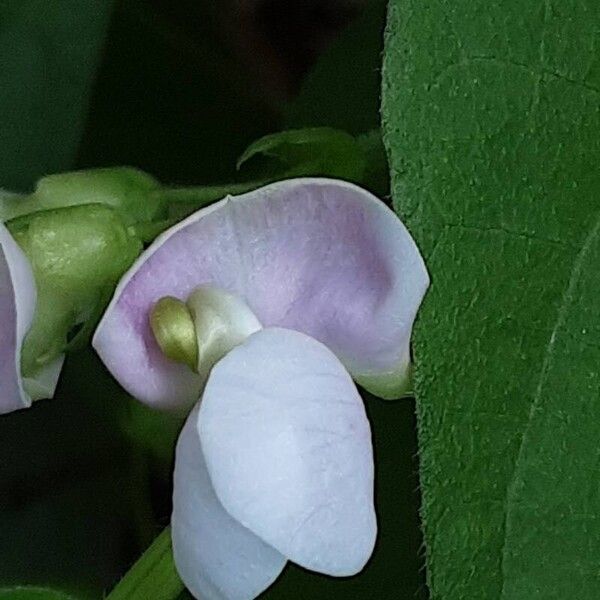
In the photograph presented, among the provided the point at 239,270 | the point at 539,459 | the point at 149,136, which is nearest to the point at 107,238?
the point at 239,270

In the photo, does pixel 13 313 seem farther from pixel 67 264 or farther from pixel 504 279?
pixel 504 279

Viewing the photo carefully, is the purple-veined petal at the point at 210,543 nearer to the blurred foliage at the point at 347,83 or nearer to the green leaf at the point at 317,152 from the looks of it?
the green leaf at the point at 317,152

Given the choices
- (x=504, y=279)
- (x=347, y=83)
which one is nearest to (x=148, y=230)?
(x=504, y=279)

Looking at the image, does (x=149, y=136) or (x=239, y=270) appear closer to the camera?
(x=239, y=270)

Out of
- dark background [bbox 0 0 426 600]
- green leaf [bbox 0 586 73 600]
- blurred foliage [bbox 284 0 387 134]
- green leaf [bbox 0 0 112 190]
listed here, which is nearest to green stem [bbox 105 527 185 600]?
green leaf [bbox 0 586 73 600]

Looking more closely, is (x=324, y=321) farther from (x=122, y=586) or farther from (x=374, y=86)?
(x=374, y=86)

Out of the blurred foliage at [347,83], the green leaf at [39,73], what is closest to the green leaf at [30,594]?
the green leaf at [39,73]
